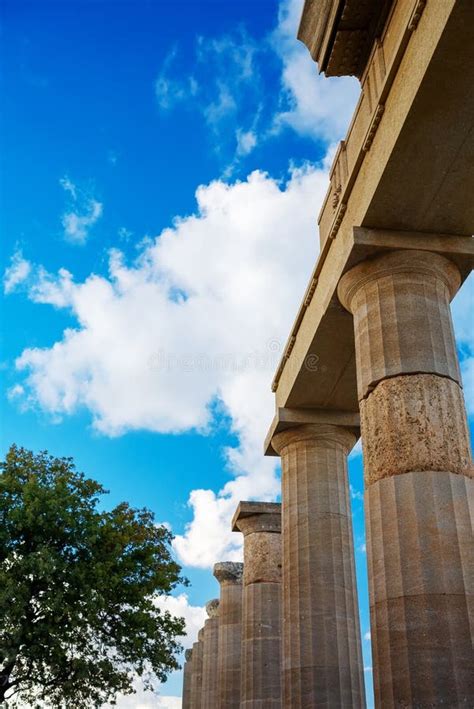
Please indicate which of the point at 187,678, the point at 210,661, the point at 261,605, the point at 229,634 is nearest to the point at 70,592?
the point at 261,605

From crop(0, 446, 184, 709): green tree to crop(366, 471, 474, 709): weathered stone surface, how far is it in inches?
432

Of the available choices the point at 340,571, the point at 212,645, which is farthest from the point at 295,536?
the point at 212,645

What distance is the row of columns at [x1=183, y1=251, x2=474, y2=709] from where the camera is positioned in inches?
343

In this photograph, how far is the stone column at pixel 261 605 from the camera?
70.4ft

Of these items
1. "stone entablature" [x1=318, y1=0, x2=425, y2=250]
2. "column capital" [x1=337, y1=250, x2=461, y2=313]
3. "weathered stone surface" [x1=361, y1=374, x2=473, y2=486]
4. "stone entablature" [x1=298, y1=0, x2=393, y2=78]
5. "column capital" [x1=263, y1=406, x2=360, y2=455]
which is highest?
"stone entablature" [x1=298, y1=0, x2=393, y2=78]

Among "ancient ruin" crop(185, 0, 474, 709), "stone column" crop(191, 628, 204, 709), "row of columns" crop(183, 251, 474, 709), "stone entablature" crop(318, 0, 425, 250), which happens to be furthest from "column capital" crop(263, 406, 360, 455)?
"stone column" crop(191, 628, 204, 709)

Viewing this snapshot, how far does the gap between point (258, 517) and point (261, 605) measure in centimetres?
288

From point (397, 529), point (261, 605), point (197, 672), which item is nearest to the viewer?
point (397, 529)

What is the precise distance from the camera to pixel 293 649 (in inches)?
592

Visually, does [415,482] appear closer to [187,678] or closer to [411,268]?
[411,268]

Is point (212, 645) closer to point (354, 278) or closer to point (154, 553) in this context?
point (154, 553)

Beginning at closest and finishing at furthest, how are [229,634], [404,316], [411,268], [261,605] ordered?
[404,316], [411,268], [261,605], [229,634]

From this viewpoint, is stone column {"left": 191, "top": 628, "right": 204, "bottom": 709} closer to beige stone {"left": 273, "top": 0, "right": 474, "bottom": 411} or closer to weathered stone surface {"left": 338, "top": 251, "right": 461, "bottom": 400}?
beige stone {"left": 273, "top": 0, "right": 474, "bottom": 411}

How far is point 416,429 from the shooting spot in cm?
973
